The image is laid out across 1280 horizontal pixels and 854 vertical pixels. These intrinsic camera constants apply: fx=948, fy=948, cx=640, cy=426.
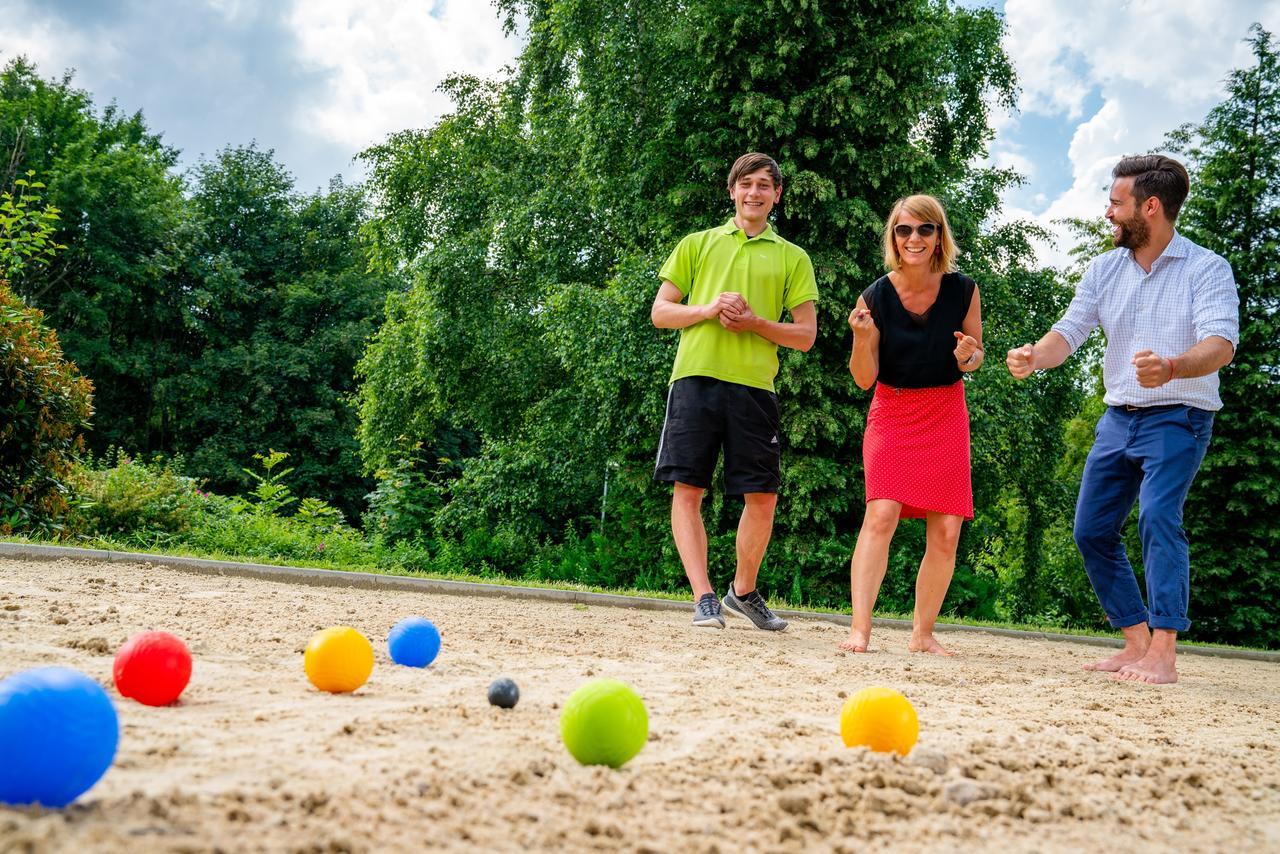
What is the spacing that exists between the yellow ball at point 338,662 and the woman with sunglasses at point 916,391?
7.91 feet

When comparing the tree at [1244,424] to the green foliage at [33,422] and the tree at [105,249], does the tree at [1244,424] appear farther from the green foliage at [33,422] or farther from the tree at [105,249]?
the tree at [105,249]

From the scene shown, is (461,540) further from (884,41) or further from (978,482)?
(884,41)

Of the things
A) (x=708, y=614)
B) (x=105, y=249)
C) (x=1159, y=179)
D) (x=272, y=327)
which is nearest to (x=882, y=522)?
(x=708, y=614)

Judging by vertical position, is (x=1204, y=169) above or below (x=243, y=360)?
above

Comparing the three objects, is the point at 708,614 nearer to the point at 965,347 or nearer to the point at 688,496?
the point at 688,496

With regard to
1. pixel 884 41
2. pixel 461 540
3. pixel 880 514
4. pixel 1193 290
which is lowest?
pixel 461 540

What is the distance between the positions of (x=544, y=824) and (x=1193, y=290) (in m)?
3.80

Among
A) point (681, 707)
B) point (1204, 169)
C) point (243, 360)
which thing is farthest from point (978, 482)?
point (243, 360)

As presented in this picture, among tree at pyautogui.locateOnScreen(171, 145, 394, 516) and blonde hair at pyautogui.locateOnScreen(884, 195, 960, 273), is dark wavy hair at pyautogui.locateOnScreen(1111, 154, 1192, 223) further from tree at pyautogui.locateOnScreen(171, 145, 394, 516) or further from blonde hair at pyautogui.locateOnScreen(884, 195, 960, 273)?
tree at pyautogui.locateOnScreen(171, 145, 394, 516)

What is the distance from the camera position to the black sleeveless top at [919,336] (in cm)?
432

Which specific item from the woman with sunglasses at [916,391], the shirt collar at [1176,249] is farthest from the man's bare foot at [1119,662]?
the shirt collar at [1176,249]

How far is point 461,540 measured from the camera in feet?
49.1

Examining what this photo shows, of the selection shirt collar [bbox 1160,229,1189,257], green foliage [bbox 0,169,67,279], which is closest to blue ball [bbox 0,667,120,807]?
shirt collar [bbox 1160,229,1189,257]

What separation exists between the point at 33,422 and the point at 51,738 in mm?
7170
